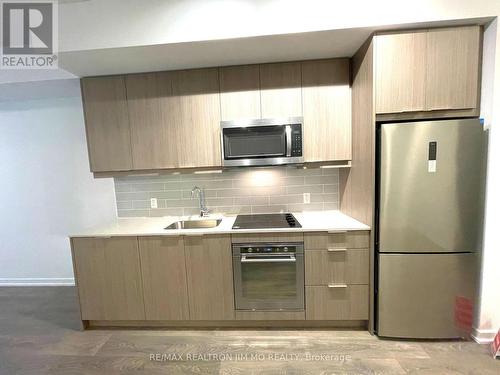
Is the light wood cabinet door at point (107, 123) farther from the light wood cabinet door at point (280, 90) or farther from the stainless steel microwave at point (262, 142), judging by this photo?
the light wood cabinet door at point (280, 90)

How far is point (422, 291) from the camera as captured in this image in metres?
1.76

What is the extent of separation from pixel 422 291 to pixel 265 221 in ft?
4.49

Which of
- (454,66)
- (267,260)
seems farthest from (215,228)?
(454,66)

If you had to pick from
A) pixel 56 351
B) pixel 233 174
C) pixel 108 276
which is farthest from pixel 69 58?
pixel 56 351

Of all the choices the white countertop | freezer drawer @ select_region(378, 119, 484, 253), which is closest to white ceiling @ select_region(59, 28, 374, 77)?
freezer drawer @ select_region(378, 119, 484, 253)

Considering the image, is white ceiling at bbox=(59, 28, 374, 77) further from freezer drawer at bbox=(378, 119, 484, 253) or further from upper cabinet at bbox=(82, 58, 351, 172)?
freezer drawer at bbox=(378, 119, 484, 253)

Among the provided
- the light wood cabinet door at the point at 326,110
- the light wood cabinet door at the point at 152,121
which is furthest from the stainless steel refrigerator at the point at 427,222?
the light wood cabinet door at the point at 152,121

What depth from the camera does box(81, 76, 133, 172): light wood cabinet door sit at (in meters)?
2.19

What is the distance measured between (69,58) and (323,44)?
2.04m

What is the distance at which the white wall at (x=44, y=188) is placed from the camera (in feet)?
9.07

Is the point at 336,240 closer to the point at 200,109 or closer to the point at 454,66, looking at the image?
the point at 454,66

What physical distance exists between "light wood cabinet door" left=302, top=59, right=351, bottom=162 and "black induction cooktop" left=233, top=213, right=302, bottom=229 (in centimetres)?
61

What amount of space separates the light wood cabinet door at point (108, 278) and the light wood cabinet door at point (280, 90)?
173cm

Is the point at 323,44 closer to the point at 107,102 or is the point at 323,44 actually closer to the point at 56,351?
the point at 107,102
